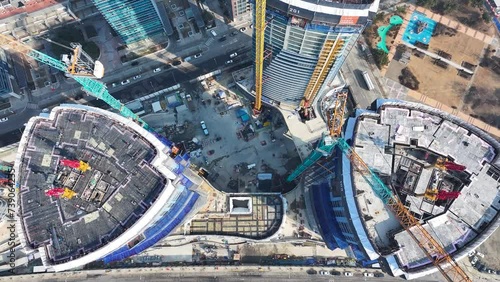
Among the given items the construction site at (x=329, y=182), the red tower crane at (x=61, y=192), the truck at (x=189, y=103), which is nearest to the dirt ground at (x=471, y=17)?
the construction site at (x=329, y=182)

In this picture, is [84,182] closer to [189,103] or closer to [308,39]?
[308,39]

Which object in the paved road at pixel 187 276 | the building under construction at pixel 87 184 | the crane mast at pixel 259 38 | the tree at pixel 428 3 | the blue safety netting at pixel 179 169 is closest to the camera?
the building under construction at pixel 87 184

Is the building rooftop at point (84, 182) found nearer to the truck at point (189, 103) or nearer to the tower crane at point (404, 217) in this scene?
the tower crane at point (404, 217)

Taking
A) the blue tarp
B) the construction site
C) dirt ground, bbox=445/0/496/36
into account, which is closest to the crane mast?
the construction site

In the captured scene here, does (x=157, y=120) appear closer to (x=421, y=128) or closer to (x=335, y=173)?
(x=335, y=173)

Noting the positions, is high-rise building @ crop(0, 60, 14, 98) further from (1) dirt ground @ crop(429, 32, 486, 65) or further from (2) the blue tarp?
(1) dirt ground @ crop(429, 32, 486, 65)

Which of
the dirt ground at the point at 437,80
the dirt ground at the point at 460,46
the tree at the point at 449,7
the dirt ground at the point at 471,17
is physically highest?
the tree at the point at 449,7
